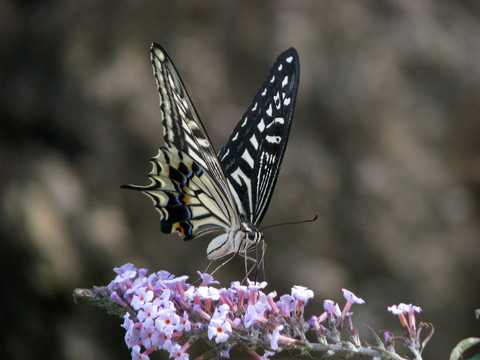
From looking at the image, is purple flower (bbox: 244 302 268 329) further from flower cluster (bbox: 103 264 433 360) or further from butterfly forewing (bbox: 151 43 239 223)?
butterfly forewing (bbox: 151 43 239 223)

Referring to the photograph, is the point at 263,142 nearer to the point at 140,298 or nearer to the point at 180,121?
the point at 180,121

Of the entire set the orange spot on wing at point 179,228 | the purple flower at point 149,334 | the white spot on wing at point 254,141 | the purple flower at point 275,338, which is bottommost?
the purple flower at point 149,334

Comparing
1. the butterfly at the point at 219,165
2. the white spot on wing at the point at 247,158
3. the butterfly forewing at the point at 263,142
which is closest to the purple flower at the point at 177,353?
the butterfly at the point at 219,165

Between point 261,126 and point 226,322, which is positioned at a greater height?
point 261,126

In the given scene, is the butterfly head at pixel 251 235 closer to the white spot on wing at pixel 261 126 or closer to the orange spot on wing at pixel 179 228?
the orange spot on wing at pixel 179 228

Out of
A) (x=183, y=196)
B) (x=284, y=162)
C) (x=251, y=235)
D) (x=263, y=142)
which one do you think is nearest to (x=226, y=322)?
(x=251, y=235)

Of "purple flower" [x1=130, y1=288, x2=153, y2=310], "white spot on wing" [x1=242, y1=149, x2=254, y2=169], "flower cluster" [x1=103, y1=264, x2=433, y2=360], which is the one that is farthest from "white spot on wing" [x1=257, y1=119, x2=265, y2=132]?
"purple flower" [x1=130, y1=288, x2=153, y2=310]

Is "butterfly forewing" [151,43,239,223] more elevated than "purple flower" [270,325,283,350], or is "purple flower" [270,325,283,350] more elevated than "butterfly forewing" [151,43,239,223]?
"butterfly forewing" [151,43,239,223]
